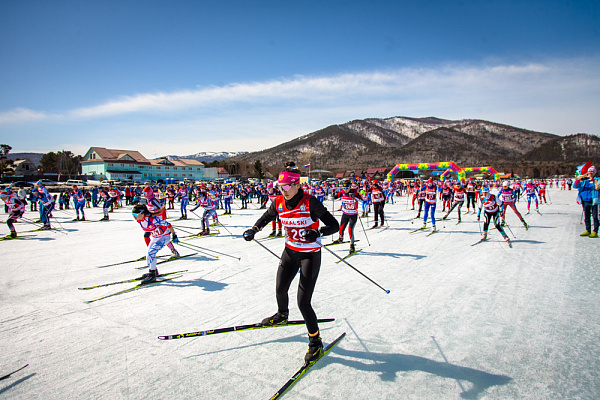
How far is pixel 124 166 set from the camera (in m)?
73.2

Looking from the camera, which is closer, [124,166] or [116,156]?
[124,166]

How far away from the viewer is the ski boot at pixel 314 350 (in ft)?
11.3

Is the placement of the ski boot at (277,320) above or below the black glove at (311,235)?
below

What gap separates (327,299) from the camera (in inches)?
213

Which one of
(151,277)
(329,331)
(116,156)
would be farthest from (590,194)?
(116,156)

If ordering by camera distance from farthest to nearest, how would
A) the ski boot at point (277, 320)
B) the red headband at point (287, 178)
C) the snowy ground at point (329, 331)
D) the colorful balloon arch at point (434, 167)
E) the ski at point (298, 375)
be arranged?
the colorful balloon arch at point (434, 167), the ski boot at point (277, 320), the red headband at point (287, 178), the snowy ground at point (329, 331), the ski at point (298, 375)

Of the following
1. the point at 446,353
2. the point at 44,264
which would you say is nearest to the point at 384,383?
the point at 446,353

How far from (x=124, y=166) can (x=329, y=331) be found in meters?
83.5

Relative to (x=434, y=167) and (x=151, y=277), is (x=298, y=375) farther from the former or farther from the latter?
(x=434, y=167)

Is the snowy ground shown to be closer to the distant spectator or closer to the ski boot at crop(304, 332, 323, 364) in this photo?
the ski boot at crop(304, 332, 323, 364)

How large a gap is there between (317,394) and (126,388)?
2.14 meters

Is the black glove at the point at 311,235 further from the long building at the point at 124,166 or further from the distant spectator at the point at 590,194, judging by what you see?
the long building at the point at 124,166

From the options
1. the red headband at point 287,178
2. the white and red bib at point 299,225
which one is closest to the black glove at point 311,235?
the white and red bib at point 299,225

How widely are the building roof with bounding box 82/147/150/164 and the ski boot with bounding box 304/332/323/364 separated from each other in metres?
82.8
